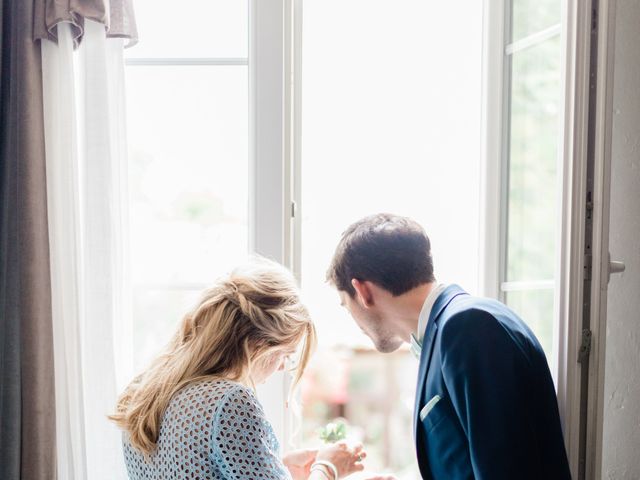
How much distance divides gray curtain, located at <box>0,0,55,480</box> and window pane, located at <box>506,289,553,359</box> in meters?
1.23

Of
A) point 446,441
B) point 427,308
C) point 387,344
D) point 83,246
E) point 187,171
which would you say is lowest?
point 446,441

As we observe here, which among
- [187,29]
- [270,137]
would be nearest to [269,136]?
[270,137]

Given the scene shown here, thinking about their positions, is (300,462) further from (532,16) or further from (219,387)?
(532,16)

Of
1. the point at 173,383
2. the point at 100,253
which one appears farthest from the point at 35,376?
the point at 173,383

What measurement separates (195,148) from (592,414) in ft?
4.04

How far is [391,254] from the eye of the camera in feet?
4.82

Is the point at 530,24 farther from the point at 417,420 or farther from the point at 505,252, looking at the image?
the point at 417,420

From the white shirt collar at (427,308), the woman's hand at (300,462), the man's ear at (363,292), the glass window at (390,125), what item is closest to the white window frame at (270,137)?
the woman's hand at (300,462)

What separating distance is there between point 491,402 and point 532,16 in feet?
3.62

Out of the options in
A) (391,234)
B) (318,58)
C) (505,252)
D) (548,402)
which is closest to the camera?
(548,402)

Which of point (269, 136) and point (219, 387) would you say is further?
point (269, 136)

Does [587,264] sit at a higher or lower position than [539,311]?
higher

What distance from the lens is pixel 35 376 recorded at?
1700mm

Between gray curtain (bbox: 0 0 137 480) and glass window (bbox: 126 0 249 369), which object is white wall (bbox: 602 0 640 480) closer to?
glass window (bbox: 126 0 249 369)
